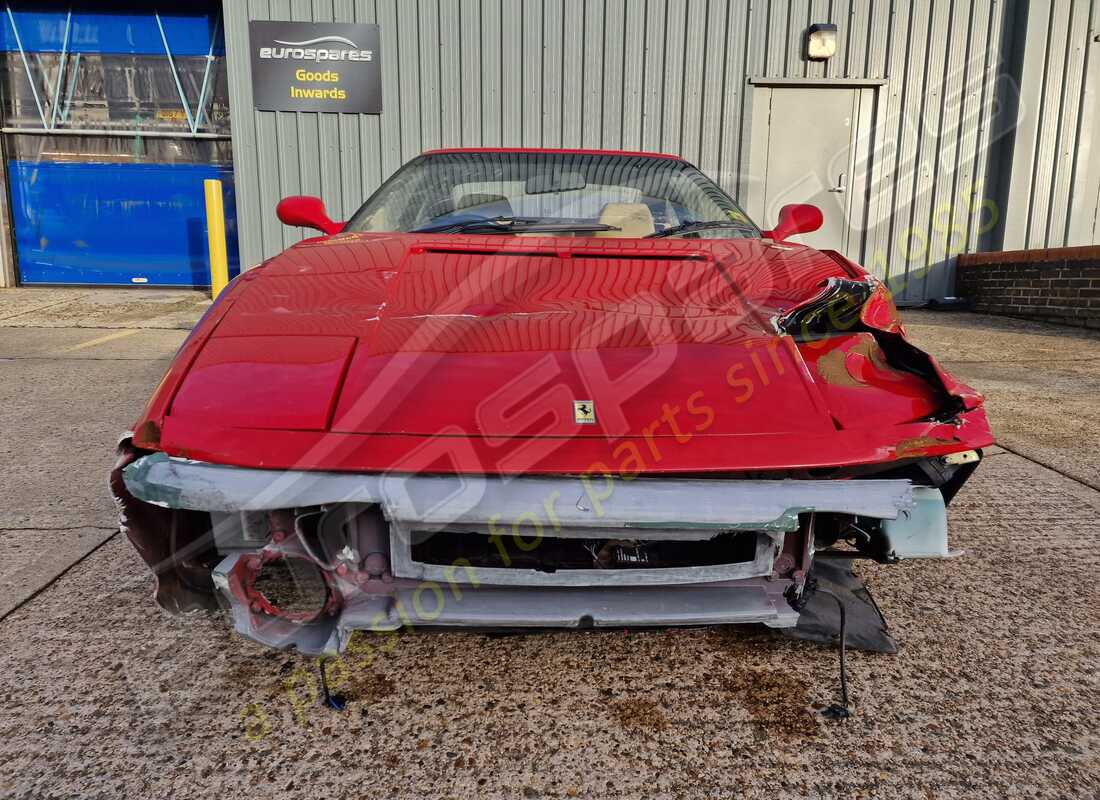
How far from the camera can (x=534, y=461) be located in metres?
1.23

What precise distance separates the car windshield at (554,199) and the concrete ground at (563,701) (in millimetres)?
1260

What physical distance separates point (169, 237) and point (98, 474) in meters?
6.67

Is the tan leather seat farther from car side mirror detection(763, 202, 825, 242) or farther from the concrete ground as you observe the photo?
the concrete ground

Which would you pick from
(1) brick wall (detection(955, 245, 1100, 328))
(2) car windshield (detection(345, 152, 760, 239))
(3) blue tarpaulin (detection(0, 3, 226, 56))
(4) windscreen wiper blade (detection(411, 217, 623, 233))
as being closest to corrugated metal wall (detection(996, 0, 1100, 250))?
(1) brick wall (detection(955, 245, 1100, 328))

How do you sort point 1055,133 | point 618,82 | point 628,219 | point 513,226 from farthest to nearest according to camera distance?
point 1055,133 < point 618,82 < point 628,219 < point 513,226

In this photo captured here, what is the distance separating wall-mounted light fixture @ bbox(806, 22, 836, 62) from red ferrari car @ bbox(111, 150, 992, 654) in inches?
260

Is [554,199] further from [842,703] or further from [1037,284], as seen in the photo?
[1037,284]

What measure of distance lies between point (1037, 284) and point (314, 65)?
7.19m

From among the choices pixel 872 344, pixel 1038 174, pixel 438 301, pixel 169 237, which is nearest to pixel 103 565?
pixel 438 301

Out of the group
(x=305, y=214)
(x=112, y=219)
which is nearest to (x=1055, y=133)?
(x=305, y=214)

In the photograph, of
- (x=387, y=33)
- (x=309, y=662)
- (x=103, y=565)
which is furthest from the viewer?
(x=387, y=33)

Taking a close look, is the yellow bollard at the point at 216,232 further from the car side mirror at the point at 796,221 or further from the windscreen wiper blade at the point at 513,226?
the car side mirror at the point at 796,221

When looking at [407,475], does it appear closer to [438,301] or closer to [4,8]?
[438,301]

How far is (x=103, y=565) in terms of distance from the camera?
1.97 m
